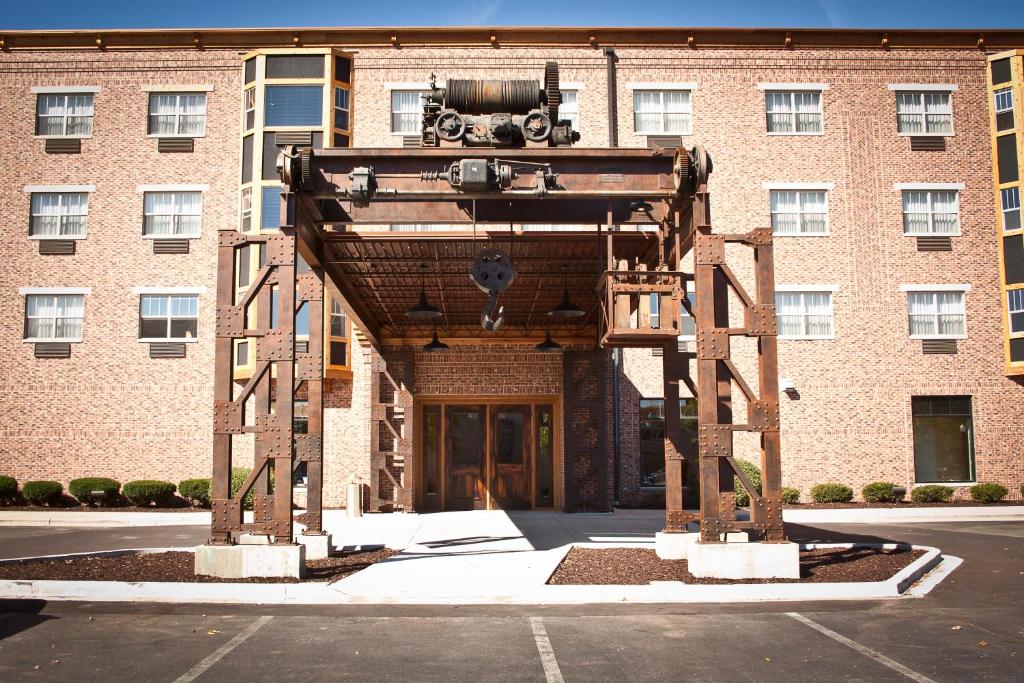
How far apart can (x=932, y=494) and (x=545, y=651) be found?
19.3m

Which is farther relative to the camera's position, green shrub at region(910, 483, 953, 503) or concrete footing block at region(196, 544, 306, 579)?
green shrub at region(910, 483, 953, 503)

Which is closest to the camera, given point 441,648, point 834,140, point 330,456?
point 441,648

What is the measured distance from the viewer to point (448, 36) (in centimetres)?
2439

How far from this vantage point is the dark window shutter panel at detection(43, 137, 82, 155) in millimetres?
24312

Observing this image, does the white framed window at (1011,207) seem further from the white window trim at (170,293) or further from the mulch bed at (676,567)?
the white window trim at (170,293)

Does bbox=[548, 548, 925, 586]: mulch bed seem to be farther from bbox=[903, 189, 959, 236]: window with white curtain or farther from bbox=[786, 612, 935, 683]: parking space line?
bbox=[903, 189, 959, 236]: window with white curtain

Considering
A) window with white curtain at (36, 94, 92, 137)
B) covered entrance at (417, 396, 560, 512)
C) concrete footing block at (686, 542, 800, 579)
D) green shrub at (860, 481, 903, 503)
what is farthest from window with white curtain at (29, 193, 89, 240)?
green shrub at (860, 481, 903, 503)

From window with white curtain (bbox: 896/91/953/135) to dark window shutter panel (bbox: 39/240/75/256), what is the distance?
78.6 ft

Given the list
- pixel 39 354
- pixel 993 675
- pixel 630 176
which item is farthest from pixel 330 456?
pixel 993 675

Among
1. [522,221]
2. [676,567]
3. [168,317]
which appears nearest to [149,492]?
[168,317]

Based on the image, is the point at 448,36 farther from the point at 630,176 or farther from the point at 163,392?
the point at 630,176

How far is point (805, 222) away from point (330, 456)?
48.7ft

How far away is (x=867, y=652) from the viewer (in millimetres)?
6988

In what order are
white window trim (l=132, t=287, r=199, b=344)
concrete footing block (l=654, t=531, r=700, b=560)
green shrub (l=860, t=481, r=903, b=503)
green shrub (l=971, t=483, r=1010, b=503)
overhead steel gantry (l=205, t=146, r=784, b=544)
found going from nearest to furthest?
→ overhead steel gantry (l=205, t=146, r=784, b=544) < concrete footing block (l=654, t=531, r=700, b=560) < green shrub (l=860, t=481, r=903, b=503) < green shrub (l=971, t=483, r=1010, b=503) < white window trim (l=132, t=287, r=199, b=344)
